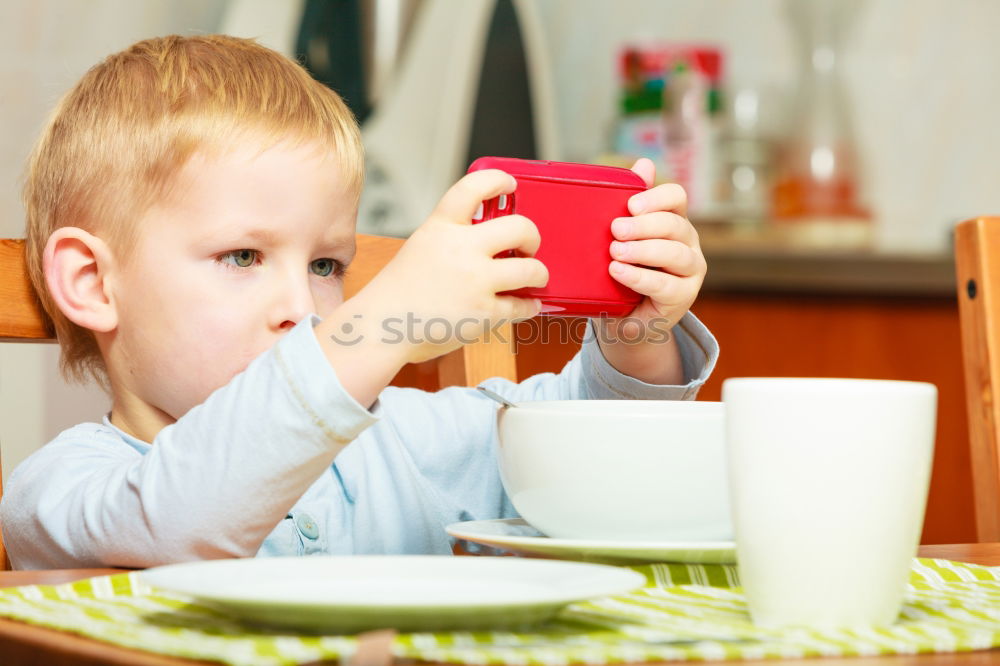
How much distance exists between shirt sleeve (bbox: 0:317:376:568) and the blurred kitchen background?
1153 mm

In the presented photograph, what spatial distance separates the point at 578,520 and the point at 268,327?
0.35m

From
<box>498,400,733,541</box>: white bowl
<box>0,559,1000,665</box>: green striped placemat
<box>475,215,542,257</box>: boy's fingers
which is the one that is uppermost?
<box>475,215,542,257</box>: boy's fingers

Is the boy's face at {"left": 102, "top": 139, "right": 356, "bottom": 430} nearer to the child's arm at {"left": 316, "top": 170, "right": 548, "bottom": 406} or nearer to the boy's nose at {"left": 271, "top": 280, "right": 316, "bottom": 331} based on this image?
the boy's nose at {"left": 271, "top": 280, "right": 316, "bottom": 331}

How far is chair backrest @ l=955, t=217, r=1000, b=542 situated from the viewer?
86 centimetres

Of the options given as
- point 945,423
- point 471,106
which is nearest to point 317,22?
point 471,106

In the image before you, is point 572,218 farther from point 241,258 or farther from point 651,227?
point 241,258

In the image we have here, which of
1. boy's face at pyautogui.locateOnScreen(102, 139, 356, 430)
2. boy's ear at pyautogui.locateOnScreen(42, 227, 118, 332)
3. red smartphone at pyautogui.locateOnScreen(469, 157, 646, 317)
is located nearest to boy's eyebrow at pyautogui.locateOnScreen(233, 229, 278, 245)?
boy's face at pyautogui.locateOnScreen(102, 139, 356, 430)

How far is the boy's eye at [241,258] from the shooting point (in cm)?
85

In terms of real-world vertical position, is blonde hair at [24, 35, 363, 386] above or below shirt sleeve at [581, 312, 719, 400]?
above

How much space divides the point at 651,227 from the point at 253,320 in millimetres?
301

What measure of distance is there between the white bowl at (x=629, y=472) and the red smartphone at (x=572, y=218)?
0.13 metres

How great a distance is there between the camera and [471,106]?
2.27 meters

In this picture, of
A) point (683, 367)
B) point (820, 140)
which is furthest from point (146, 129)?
point (820, 140)

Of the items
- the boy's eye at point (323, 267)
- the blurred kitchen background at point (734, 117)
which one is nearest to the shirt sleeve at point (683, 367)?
the boy's eye at point (323, 267)
